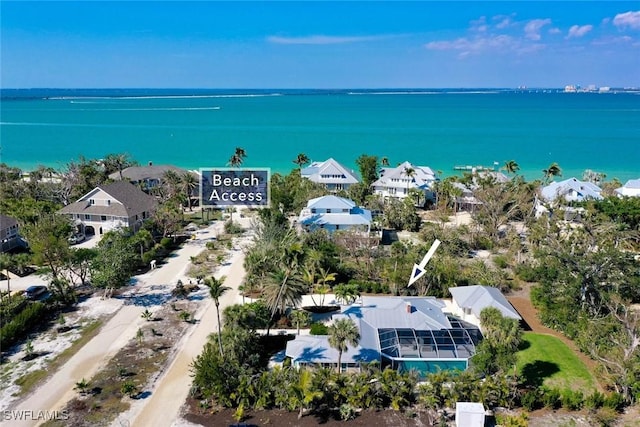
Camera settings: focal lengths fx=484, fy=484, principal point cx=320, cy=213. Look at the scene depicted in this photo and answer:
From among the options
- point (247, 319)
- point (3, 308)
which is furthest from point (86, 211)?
point (247, 319)

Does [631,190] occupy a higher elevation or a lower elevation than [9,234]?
higher

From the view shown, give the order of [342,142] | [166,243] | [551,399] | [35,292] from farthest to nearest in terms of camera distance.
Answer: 1. [342,142]
2. [166,243]
3. [35,292]
4. [551,399]

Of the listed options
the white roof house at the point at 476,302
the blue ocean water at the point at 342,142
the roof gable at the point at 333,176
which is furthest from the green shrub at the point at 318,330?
the blue ocean water at the point at 342,142

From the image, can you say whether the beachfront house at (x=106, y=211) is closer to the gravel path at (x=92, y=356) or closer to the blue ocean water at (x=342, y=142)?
the gravel path at (x=92, y=356)

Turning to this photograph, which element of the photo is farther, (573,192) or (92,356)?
(573,192)

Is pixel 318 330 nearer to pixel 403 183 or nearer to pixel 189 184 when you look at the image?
pixel 189 184

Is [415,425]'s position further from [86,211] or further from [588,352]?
[86,211]

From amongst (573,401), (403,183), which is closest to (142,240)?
(573,401)

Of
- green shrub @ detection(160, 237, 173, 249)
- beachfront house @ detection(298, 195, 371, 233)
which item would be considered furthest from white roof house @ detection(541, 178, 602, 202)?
green shrub @ detection(160, 237, 173, 249)
